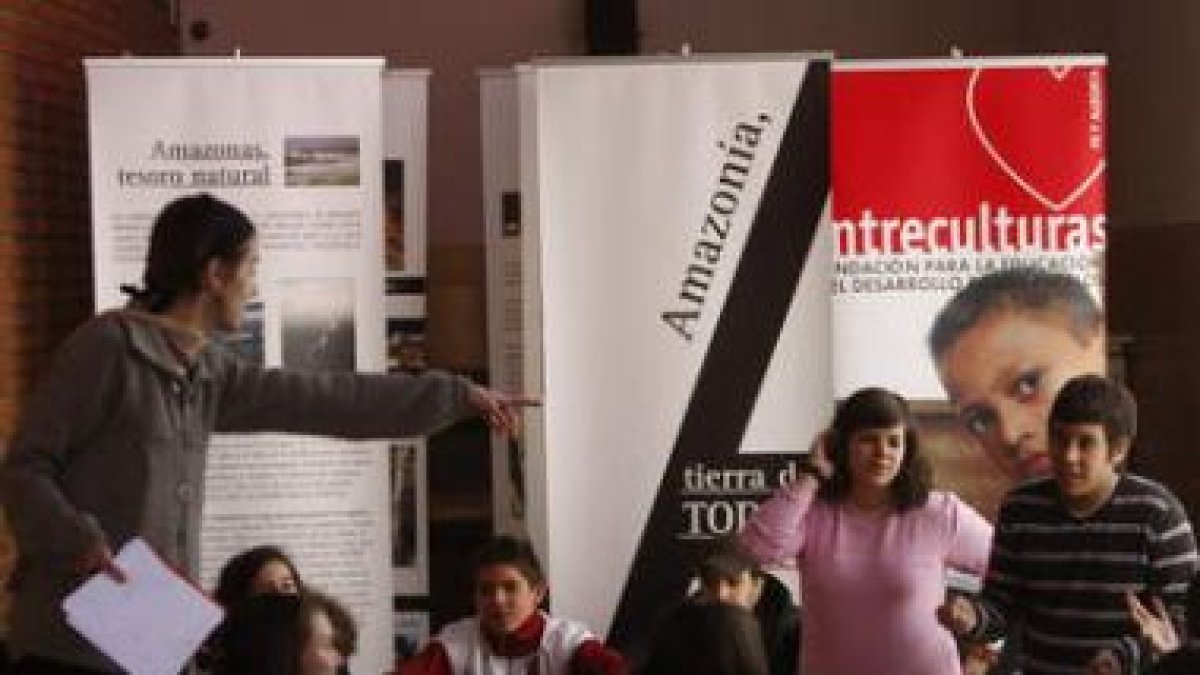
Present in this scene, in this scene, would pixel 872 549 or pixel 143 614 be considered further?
pixel 872 549

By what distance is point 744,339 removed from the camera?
4434mm

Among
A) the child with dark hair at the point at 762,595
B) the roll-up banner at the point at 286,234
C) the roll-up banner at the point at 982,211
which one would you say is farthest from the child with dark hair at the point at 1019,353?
the roll-up banner at the point at 286,234

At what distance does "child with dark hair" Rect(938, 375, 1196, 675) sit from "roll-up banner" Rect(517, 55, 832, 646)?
157cm

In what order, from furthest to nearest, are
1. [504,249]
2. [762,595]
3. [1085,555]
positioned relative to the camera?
[504,249], [762,595], [1085,555]

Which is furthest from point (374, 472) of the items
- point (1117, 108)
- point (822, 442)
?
point (1117, 108)

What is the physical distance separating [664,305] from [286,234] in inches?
37.9

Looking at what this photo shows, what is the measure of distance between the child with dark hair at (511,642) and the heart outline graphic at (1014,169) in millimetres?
1675

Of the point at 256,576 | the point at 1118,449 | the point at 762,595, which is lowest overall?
the point at 762,595

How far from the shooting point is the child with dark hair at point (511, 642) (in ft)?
11.4

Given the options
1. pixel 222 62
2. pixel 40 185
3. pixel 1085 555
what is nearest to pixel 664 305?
pixel 222 62

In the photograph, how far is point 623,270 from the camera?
4391 millimetres

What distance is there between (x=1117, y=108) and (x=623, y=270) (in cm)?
228

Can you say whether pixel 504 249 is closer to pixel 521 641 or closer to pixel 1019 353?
pixel 1019 353

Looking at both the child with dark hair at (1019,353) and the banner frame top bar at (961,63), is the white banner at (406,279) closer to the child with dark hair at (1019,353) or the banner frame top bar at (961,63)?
the banner frame top bar at (961,63)
